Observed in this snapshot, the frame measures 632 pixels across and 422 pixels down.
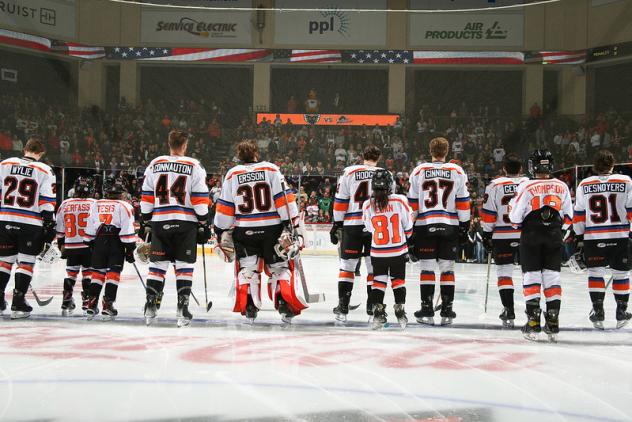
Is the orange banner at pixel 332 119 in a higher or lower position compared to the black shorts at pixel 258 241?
higher

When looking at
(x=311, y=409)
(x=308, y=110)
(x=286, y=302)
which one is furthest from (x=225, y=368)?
(x=308, y=110)

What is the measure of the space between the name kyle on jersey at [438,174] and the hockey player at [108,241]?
8.13 ft

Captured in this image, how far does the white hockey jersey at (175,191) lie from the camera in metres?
5.66

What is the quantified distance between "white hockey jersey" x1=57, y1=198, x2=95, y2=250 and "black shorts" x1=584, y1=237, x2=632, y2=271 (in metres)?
4.16

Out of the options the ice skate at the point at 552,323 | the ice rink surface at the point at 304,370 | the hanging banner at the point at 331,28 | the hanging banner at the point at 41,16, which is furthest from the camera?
the hanging banner at the point at 331,28

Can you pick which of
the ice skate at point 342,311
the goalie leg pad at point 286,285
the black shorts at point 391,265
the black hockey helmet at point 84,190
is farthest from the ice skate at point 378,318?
the black hockey helmet at point 84,190

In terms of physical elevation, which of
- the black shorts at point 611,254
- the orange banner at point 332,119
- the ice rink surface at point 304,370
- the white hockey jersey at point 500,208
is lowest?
the ice rink surface at point 304,370

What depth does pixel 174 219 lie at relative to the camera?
18.5ft

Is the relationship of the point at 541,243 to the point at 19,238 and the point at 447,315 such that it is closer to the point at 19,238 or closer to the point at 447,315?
the point at 447,315

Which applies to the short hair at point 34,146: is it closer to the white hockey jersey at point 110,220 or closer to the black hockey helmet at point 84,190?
the black hockey helmet at point 84,190

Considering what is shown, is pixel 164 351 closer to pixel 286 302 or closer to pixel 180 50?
pixel 286 302

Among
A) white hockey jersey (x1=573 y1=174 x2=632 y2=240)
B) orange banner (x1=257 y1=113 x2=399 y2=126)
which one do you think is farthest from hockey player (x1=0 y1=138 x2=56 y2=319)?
orange banner (x1=257 y1=113 x2=399 y2=126)

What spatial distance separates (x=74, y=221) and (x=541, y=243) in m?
3.74

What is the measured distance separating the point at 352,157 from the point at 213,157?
4172 mm
